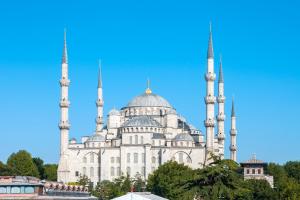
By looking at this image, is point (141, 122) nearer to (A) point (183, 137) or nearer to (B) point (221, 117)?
(A) point (183, 137)

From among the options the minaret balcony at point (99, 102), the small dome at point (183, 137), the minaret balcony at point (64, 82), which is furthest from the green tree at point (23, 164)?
the small dome at point (183, 137)

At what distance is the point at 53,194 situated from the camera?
48812 millimetres

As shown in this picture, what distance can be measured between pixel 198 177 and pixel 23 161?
62.5m

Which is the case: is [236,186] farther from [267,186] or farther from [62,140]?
[62,140]

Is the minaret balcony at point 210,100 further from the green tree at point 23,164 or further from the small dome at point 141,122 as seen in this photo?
the green tree at point 23,164

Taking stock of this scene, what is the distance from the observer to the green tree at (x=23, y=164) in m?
95.7

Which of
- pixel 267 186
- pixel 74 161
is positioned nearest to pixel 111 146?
pixel 74 161

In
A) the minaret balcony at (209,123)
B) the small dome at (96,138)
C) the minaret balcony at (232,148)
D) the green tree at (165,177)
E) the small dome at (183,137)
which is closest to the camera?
the green tree at (165,177)

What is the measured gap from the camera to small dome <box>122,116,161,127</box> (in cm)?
9156

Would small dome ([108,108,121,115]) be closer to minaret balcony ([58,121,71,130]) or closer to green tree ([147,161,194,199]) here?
minaret balcony ([58,121,71,130])

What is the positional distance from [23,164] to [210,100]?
2537cm

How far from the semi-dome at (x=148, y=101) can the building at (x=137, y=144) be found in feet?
12.1

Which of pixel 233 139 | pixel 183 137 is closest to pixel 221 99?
pixel 183 137

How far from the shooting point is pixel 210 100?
86.6 meters
